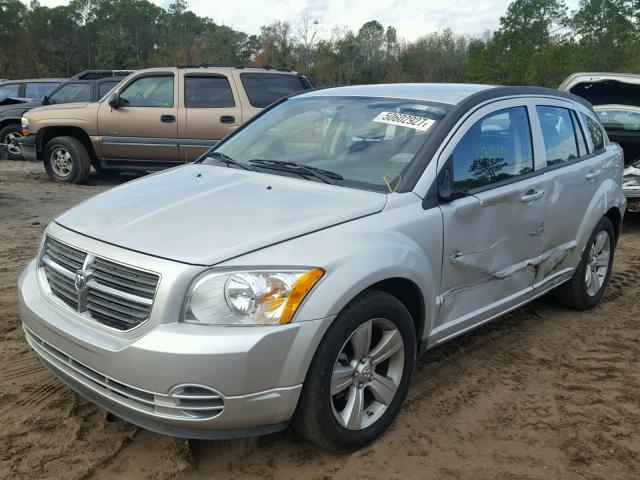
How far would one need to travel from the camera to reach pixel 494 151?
368 cm

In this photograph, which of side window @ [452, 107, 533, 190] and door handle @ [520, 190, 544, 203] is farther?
door handle @ [520, 190, 544, 203]

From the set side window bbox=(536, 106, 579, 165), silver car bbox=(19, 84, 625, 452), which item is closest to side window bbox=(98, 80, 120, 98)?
silver car bbox=(19, 84, 625, 452)

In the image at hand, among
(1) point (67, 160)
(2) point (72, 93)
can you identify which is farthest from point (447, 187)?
(2) point (72, 93)

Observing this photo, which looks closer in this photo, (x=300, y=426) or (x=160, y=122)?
(x=300, y=426)

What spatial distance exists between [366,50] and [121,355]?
195 ft

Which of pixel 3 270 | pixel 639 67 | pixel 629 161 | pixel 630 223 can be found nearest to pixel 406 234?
pixel 3 270

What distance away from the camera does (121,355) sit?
2.44 metres

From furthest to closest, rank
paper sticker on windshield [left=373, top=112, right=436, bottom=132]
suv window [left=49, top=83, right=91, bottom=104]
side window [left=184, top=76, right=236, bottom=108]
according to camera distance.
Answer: suv window [left=49, top=83, right=91, bottom=104] → side window [left=184, top=76, right=236, bottom=108] → paper sticker on windshield [left=373, top=112, right=436, bottom=132]

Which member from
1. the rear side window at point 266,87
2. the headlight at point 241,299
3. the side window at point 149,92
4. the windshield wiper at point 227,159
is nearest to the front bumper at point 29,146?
the side window at point 149,92

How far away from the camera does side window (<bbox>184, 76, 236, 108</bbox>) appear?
376 inches

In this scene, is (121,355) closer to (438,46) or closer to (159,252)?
(159,252)

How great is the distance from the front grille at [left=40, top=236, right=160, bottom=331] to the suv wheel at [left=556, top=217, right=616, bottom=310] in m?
3.45

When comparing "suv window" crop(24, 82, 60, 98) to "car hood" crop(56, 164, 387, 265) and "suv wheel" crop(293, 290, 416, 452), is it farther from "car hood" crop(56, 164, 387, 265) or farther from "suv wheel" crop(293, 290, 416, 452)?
"suv wheel" crop(293, 290, 416, 452)

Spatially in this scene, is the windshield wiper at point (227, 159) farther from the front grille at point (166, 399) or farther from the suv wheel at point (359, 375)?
the front grille at point (166, 399)
